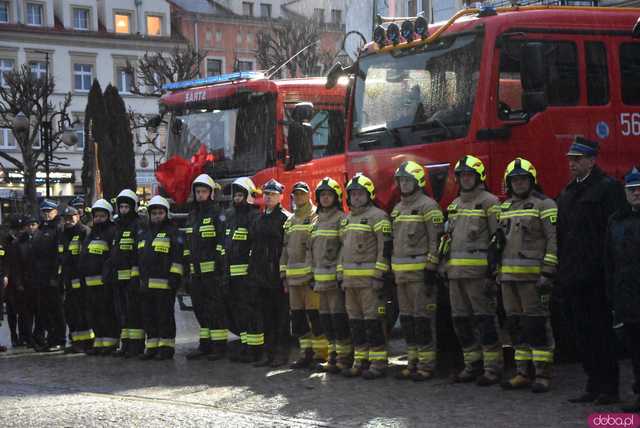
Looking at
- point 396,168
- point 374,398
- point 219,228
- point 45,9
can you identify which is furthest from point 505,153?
point 45,9

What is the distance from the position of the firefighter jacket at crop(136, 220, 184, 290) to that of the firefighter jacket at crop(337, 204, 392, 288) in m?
2.86

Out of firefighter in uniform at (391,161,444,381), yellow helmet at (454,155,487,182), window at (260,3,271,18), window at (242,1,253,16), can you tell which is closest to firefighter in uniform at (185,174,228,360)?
firefighter in uniform at (391,161,444,381)

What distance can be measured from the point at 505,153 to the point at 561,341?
203 centimetres

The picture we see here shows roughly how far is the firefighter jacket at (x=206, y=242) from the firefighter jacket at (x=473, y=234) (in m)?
3.64

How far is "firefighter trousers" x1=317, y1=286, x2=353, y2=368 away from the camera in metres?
11.6

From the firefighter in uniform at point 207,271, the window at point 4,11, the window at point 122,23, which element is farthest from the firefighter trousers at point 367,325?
the window at point 122,23

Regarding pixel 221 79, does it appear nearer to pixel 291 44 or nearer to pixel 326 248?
pixel 326 248

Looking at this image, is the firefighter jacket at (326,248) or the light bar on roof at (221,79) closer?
the firefighter jacket at (326,248)

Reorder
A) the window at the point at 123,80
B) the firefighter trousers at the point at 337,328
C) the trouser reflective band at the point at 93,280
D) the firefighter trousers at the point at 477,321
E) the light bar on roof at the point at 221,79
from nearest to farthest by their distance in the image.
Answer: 1. the firefighter trousers at the point at 477,321
2. the firefighter trousers at the point at 337,328
3. the trouser reflective band at the point at 93,280
4. the light bar on roof at the point at 221,79
5. the window at the point at 123,80

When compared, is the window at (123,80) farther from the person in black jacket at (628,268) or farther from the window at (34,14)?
the person in black jacket at (628,268)

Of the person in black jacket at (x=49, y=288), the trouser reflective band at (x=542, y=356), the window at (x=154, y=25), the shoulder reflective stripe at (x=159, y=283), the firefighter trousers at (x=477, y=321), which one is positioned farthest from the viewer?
the window at (x=154, y=25)

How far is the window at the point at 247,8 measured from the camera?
6825 centimetres

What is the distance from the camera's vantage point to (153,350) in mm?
13500

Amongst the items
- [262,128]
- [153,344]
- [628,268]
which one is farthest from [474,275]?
[262,128]
